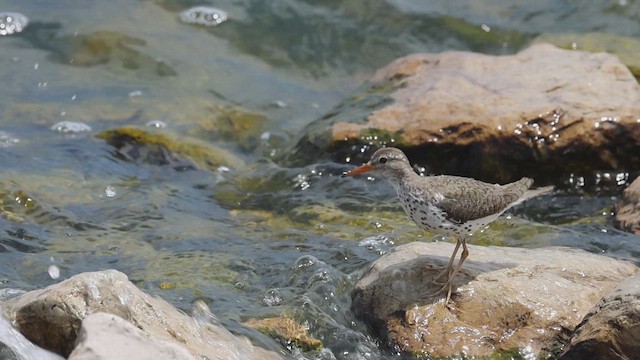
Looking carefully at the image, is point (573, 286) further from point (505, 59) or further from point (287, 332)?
point (505, 59)

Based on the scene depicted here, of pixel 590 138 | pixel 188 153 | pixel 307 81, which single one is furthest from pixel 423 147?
pixel 307 81

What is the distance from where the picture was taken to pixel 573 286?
24.3 feet

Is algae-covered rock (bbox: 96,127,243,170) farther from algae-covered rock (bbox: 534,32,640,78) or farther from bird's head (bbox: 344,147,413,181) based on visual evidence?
algae-covered rock (bbox: 534,32,640,78)

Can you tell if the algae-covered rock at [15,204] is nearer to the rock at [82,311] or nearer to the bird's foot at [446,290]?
the rock at [82,311]

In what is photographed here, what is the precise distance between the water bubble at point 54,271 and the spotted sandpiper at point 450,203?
2791 millimetres

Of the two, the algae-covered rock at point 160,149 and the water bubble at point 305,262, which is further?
the algae-covered rock at point 160,149

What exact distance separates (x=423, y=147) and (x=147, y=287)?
11.6ft

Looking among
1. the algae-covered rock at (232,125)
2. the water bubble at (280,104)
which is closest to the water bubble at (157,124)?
the algae-covered rock at (232,125)

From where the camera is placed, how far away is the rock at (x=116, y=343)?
5.26 meters

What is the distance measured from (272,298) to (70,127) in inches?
201

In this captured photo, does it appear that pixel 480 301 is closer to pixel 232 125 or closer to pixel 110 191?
pixel 110 191

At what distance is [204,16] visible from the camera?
51.2ft

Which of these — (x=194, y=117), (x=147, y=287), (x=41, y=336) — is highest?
(x=41, y=336)

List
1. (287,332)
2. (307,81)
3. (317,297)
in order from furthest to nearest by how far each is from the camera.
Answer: (307,81), (317,297), (287,332)
